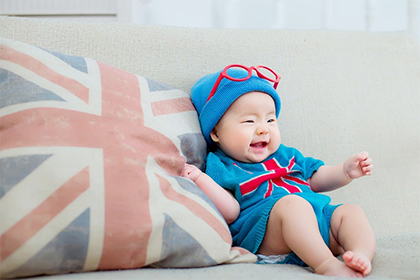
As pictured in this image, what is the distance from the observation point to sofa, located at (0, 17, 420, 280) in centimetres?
78

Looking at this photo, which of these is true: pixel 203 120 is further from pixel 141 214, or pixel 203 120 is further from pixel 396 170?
pixel 396 170

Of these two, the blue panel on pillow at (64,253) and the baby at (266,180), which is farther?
the baby at (266,180)

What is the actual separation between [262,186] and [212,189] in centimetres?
13

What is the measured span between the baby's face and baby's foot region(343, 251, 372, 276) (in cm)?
38

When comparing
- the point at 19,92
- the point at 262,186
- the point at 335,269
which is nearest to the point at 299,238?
the point at 335,269

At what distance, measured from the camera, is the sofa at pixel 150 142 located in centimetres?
78

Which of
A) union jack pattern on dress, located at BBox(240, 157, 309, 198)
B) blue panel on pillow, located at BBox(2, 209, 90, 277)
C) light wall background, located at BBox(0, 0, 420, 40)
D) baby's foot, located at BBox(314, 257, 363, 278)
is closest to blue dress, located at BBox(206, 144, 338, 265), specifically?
union jack pattern on dress, located at BBox(240, 157, 309, 198)

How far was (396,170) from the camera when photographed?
1.40 metres

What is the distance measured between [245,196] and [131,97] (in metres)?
0.35

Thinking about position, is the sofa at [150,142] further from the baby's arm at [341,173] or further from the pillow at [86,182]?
the baby's arm at [341,173]

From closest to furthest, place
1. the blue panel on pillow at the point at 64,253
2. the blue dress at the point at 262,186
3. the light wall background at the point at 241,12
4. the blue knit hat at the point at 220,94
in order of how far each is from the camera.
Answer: the blue panel on pillow at the point at 64,253 → the blue dress at the point at 262,186 → the blue knit hat at the point at 220,94 → the light wall background at the point at 241,12

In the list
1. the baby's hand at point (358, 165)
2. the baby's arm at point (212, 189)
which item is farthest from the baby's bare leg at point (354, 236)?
the baby's arm at point (212, 189)

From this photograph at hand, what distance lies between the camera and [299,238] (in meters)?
0.94

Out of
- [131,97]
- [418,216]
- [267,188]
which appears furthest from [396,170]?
[131,97]
